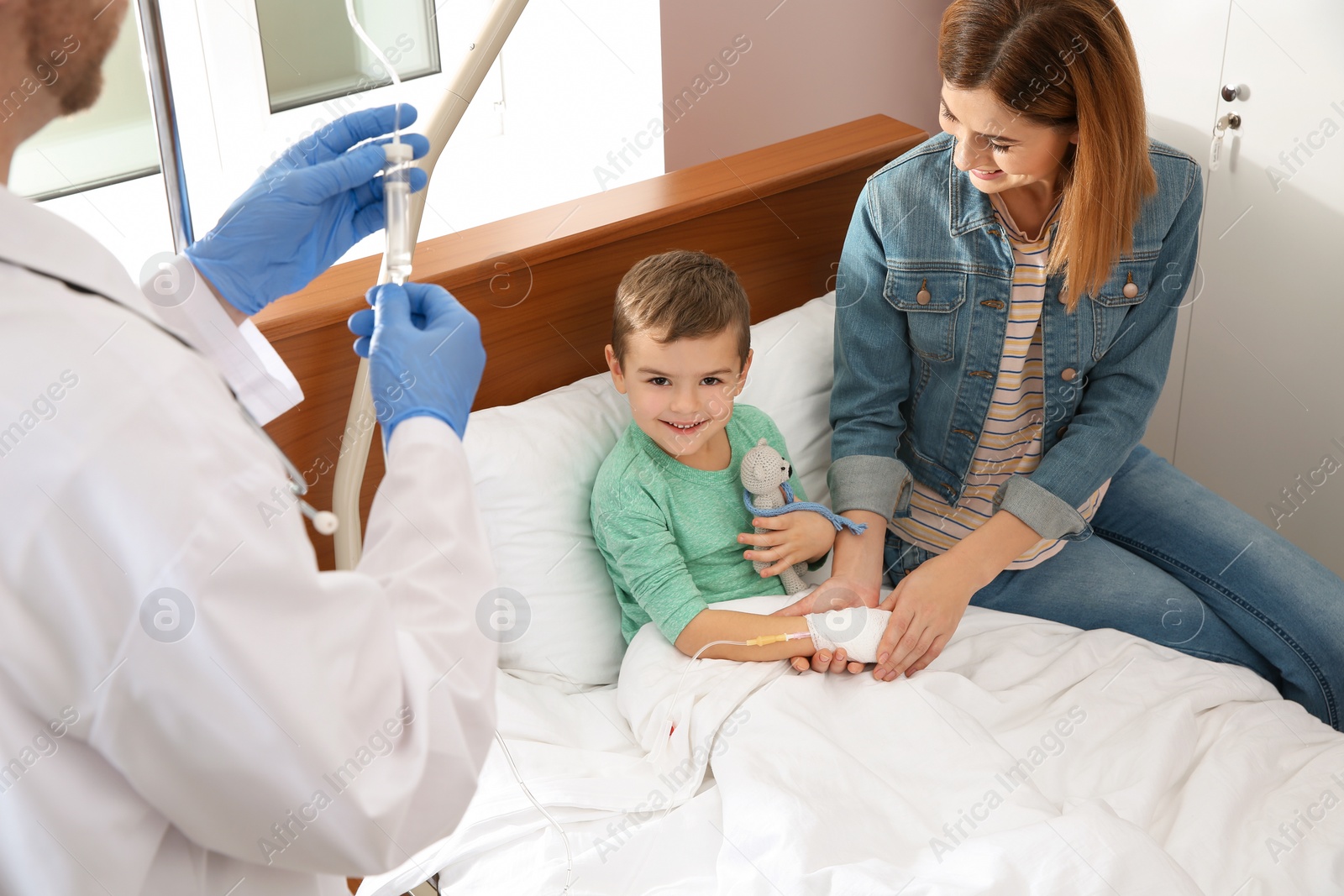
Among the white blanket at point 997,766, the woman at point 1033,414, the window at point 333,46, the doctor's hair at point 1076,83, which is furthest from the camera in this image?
the window at point 333,46

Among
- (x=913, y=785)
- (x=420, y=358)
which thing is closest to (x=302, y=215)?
(x=420, y=358)

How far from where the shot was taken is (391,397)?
832 millimetres

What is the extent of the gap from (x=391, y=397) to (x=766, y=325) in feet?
2.83

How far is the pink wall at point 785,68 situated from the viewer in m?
2.02

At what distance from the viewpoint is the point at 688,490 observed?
1.37 metres

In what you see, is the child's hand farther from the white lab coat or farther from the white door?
the white door

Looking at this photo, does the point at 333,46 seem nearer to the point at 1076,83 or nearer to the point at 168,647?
the point at 1076,83

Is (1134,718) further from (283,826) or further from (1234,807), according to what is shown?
(283,826)

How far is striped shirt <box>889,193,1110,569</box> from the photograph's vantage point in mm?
1405

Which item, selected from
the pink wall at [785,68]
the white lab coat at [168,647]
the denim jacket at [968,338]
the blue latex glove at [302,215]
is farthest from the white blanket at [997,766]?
the pink wall at [785,68]

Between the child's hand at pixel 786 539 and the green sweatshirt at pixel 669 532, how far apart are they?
32 millimetres

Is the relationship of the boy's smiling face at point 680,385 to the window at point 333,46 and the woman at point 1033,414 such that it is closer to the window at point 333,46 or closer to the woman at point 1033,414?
the woman at point 1033,414

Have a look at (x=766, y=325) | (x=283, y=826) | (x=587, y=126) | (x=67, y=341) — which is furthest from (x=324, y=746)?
(x=587, y=126)

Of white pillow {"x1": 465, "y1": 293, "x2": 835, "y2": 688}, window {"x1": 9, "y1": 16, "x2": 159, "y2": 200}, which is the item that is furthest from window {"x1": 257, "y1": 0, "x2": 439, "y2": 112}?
white pillow {"x1": 465, "y1": 293, "x2": 835, "y2": 688}
